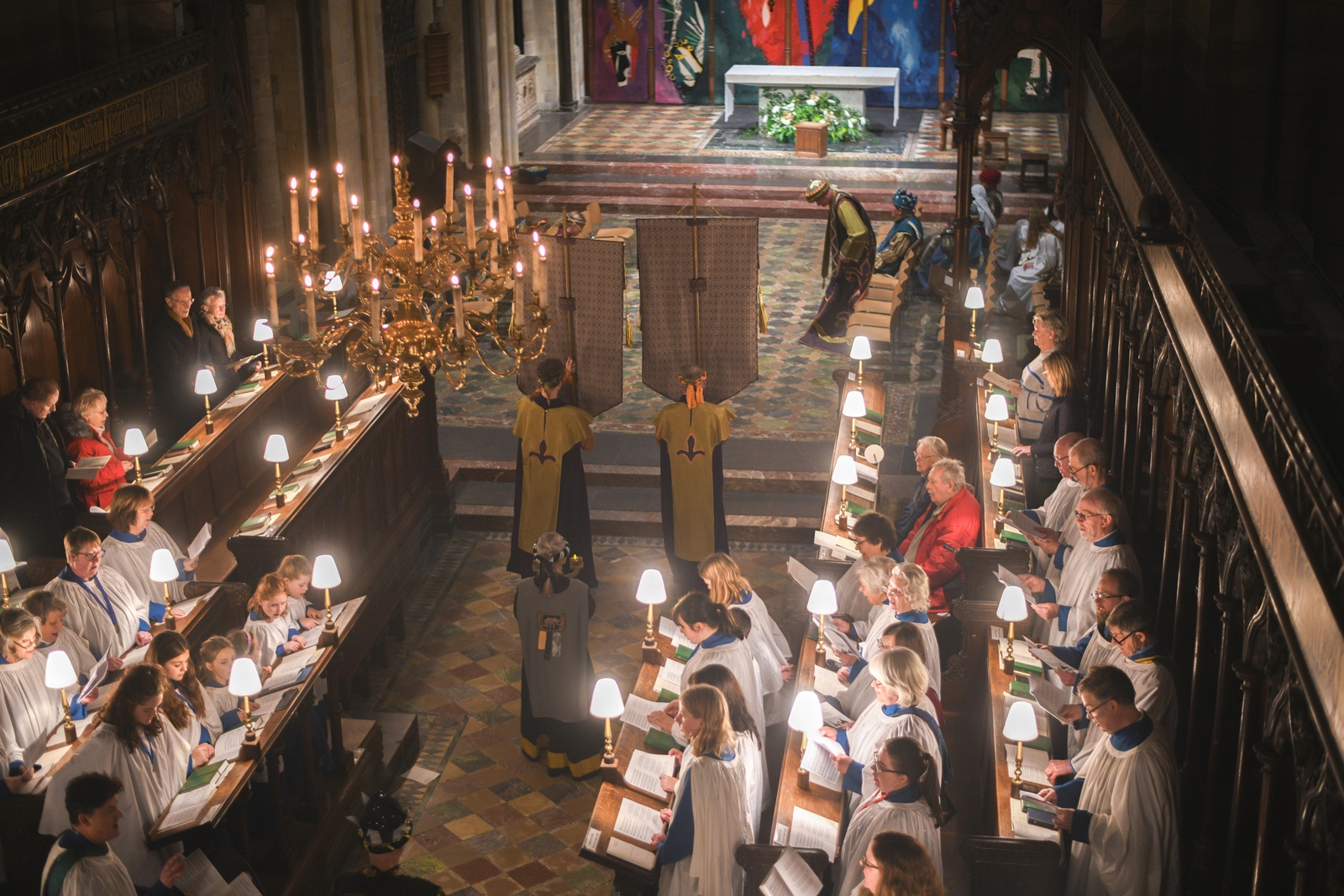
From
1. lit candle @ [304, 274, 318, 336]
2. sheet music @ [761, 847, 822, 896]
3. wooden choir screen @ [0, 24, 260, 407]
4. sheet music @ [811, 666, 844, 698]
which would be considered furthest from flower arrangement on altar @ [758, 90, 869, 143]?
sheet music @ [761, 847, 822, 896]

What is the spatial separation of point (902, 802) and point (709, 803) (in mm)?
929

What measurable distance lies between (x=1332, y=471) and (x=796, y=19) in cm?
2405

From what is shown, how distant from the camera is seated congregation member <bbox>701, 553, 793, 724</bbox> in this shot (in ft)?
26.5

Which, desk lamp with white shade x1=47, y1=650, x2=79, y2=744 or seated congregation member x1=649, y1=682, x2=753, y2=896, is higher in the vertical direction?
desk lamp with white shade x1=47, y1=650, x2=79, y2=744

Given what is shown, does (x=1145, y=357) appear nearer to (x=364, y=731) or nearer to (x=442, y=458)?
(x=364, y=731)

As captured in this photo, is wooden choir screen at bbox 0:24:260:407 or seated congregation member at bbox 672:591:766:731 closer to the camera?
seated congregation member at bbox 672:591:766:731

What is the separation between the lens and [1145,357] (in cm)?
845

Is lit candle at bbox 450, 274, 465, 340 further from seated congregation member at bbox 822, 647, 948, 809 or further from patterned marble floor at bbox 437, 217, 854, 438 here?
patterned marble floor at bbox 437, 217, 854, 438

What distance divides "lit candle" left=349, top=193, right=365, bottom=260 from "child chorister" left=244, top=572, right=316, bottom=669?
186 centimetres

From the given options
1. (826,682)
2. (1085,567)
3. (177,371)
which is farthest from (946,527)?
(177,371)

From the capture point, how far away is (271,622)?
8.52m

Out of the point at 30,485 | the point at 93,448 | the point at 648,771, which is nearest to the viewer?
the point at 648,771

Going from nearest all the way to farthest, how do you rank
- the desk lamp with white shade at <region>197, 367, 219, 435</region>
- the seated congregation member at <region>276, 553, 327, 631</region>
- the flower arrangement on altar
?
the seated congregation member at <region>276, 553, 327, 631</region>, the desk lamp with white shade at <region>197, 367, 219, 435</region>, the flower arrangement on altar

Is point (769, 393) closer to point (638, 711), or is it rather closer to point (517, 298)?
point (517, 298)
